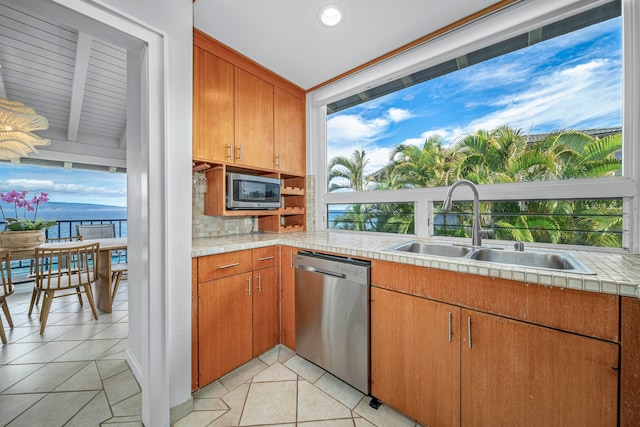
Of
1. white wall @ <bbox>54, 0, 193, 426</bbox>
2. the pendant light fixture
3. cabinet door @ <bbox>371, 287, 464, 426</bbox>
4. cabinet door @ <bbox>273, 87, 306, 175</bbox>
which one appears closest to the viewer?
cabinet door @ <bbox>371, 287, 464, 426</bbox>

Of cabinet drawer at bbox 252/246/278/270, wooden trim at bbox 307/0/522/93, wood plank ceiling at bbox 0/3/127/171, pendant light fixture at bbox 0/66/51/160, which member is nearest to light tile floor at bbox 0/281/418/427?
cabinet drawer at bbox 252/246/278/270

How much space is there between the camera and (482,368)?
42.2 inches

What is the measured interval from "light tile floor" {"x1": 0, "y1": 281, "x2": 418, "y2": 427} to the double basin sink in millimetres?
995

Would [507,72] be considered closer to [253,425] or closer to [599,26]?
[599,26]

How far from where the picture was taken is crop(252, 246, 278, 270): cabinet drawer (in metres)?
1.79

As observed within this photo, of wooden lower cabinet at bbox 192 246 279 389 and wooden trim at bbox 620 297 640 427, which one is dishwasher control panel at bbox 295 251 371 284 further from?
wooden trim at bbox 620 297 640 427

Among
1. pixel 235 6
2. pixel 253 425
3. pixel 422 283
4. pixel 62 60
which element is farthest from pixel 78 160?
pixel 422 283

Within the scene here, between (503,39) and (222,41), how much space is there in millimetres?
1987

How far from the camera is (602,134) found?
1404 millimetres

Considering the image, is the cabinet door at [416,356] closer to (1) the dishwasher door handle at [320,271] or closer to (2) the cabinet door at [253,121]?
(1) the dishwasher door handle at [320,271]

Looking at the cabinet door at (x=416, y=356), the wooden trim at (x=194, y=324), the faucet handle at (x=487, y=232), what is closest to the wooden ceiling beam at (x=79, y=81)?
the wooden trim at (x=194, y=324)

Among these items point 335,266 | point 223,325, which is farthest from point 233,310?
point 335,266

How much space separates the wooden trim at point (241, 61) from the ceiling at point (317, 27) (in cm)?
4

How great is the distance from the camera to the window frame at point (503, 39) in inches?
50.8
